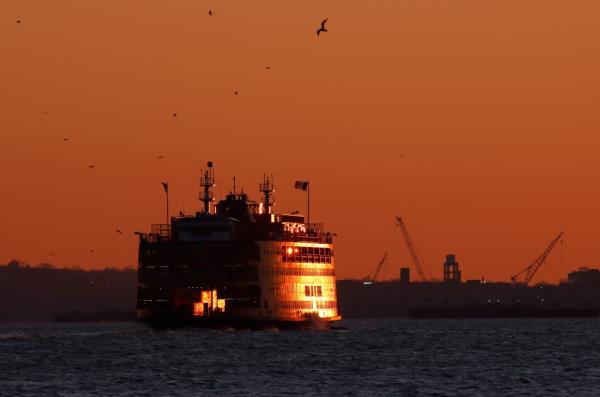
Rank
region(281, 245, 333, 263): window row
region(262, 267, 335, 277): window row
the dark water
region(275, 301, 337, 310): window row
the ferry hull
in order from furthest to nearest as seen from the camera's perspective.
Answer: region(281, 245, 333, 263): window row < region(275, 301, 337, 310): window row < region(262, 267, 335, 277): window row < the ferry hull < the dark water

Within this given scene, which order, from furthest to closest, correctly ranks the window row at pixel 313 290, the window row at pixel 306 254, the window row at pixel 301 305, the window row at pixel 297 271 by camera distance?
the window row at pixel 313 290 < the window row at pixel 306 254 < the window row at pixel 301 305 < the window row at pixel 297 271

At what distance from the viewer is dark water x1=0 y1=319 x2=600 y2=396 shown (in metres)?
103

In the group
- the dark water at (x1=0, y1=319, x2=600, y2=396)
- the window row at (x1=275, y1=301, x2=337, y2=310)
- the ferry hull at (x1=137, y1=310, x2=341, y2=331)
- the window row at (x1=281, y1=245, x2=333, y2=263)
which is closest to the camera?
the dark water at (x1=0, y1=319, x2=600, y2=396)

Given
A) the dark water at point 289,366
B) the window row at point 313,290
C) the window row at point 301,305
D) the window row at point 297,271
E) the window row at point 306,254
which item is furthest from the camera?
the window row at point 313,290

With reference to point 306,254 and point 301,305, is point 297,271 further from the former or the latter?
point 301,305

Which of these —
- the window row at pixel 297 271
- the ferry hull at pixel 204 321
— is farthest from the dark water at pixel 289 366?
the window row at pixel 297 271

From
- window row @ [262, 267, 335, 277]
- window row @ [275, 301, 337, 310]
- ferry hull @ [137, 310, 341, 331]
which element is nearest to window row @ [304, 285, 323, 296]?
window row @ [275, 301, 337, 310]

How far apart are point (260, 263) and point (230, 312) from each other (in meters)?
5.93

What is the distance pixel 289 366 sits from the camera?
404 feet

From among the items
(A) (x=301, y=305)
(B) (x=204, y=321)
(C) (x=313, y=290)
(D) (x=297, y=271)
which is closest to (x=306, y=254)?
(D) (x=297, y=271)

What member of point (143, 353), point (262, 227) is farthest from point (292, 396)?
point (262, 227)

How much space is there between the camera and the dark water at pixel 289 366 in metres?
103

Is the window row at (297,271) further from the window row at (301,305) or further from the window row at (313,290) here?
the window row at (301,305)

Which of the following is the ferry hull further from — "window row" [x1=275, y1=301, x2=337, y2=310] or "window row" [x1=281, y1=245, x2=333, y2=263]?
"window row" [x1=281, y1=245, x2=333, y2=263]
